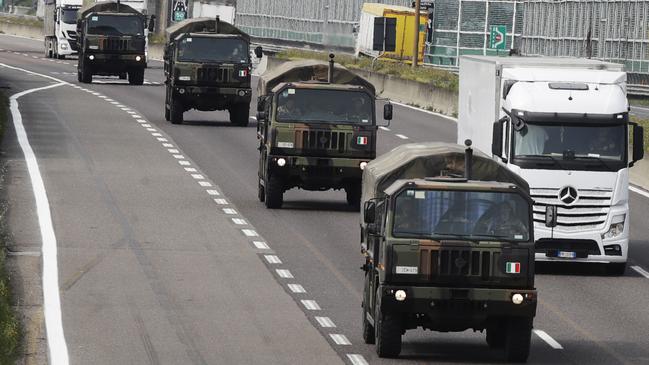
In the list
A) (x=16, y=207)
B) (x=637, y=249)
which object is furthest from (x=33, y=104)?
(x=637, y=249)

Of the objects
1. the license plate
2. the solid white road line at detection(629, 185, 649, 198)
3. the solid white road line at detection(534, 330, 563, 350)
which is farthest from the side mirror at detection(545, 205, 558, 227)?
the solid white road line at detection(629, 185, 649, 198)

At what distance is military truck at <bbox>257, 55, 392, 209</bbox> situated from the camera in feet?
102

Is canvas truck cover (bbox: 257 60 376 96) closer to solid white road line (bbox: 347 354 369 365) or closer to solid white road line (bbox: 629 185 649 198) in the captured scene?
solid white road line (bbox: 629 185 649 198)

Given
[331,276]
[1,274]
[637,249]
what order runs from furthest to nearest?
[637,249]
[331,276]
[1,274]

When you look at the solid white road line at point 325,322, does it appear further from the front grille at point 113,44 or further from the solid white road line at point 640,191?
the front grille at point 113,44

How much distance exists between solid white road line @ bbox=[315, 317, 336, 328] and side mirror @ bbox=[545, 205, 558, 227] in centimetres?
553

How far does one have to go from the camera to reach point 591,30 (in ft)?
250

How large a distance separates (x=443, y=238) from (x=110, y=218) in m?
12.5

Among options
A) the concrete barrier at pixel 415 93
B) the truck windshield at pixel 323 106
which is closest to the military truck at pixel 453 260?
the truck windshield at pixel 323 106

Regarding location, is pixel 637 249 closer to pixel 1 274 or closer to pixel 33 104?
pixel 1 274

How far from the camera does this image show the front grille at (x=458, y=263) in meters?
17.3

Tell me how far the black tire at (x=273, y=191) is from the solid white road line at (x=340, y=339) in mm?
11820

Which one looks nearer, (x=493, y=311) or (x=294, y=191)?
(x=493, y=311)

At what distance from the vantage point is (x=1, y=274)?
22312mm
